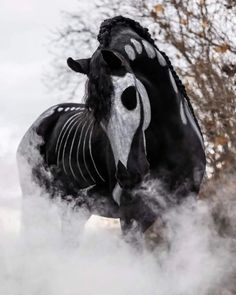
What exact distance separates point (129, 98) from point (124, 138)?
0.82 ft

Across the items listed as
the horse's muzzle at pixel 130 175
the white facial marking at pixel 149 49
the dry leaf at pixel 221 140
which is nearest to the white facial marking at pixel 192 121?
the white facial marking at pixel 149 49

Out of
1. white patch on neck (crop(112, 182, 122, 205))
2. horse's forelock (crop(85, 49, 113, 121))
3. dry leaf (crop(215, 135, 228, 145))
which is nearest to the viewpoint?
horse's forelock (crop(85, 49, 113, 121))

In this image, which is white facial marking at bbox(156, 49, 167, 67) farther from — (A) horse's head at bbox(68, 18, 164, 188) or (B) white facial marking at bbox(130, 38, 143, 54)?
(A) horse's head at bbox(68, 18, 164, 188)

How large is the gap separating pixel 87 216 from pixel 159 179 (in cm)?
86

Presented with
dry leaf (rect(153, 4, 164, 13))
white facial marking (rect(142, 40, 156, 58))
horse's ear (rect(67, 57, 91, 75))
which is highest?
dry leaf (rect(153, 4, 164, 13))

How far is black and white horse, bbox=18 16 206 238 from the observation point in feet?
18.5

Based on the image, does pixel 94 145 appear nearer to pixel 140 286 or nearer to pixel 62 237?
pixel 62 237

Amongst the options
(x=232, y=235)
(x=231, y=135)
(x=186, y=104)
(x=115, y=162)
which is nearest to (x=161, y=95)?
(x=186, y=104)

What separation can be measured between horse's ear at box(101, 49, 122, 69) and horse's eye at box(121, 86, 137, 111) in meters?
0.17

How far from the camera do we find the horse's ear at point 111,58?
5676mm

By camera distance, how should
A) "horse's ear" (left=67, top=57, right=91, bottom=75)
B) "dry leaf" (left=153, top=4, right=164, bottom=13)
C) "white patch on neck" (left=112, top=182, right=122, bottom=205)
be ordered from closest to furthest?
"horse's ear" (left=67, top=57, right=91, bottom=75) < "white patch on neck" (left=112, top=182, right=122, bottom=205) < "dry leaf" (left=153, top=4, right=164, bottom=13)

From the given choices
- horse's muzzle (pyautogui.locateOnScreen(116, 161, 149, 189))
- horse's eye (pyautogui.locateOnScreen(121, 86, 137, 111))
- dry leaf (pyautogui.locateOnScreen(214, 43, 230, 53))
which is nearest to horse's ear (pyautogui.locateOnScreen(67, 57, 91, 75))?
horse's eye (pyautogui.locateOnScreen(121, 86, 137, 111))

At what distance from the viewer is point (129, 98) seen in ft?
18.5

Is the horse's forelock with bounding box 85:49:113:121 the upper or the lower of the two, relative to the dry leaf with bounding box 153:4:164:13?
lower
